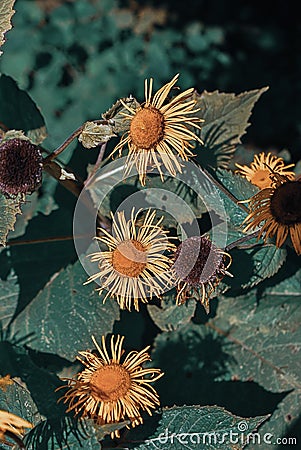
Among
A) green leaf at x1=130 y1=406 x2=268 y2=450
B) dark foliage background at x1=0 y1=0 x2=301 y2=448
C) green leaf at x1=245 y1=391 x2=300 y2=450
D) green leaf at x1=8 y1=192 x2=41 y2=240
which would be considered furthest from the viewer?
dark foliage background at x1=0 y1=0 x2=301 y2=448

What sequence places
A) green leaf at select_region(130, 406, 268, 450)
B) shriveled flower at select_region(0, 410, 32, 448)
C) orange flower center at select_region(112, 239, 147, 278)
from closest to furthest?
shriveled flower at select_region(0, 410, 32, 448)
green leaf at select_region(130, 406, 268, 450)
orange flower center at select_region(112, 239, 147, 278)

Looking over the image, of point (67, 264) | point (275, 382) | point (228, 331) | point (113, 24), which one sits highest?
point (113, 24)

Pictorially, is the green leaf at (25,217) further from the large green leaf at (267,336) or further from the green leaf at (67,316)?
the large green leaf at (267,336)

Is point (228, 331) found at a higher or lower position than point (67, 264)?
lower

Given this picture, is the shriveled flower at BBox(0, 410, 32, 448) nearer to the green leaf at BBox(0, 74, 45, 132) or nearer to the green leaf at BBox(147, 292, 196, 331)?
the green leaf at BBox(147, 292, 196, 331)

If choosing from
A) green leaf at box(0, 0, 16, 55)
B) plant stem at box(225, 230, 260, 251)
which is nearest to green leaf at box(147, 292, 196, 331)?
plant stem at box(225, 230, 260, 251)

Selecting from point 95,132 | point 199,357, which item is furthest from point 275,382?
point 95,132

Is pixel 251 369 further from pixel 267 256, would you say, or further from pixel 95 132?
pixel 95 132
